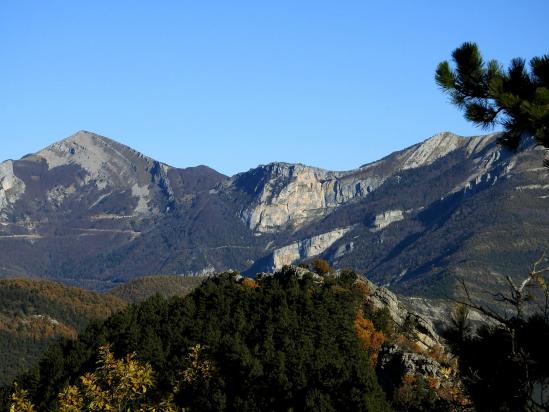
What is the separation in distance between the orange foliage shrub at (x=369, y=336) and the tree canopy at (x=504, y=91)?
76.6 metres

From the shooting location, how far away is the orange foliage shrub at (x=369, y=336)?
106 meters

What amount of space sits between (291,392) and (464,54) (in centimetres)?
5458

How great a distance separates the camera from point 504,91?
84.4ft

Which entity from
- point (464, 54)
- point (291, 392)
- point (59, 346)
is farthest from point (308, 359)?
point (464, 54)

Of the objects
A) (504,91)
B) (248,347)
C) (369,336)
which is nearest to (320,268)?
(369,336)

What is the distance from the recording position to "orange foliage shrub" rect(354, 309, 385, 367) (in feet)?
347

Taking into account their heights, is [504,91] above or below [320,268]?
above

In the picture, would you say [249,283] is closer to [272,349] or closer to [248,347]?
[248,347]

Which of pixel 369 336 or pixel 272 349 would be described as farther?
pixel 369 336

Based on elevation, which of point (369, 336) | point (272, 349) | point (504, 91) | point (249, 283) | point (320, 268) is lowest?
point (369, 336)

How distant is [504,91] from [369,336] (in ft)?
283

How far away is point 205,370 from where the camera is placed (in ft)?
256

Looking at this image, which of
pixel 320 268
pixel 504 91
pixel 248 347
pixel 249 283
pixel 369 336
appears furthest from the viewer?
pixel 320 268

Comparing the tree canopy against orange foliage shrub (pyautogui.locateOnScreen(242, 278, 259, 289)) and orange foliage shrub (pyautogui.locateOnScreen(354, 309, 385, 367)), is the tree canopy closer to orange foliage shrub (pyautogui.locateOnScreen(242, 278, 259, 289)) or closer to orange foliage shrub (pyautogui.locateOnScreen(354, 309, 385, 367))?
orange foliage shrub (pyautogui.locateOnScreen(354, 309, 385, 367))
